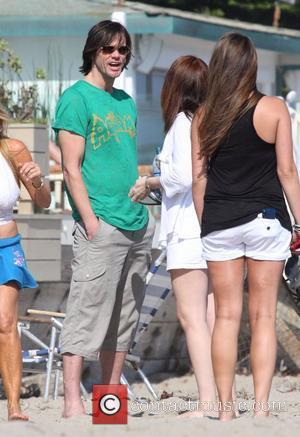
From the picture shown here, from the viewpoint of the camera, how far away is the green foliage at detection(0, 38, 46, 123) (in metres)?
9.90

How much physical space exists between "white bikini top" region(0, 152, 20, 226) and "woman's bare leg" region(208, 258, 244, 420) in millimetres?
1157

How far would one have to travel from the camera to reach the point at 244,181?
6.01m

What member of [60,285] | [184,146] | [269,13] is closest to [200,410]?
[184,146]

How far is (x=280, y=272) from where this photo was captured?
607cm

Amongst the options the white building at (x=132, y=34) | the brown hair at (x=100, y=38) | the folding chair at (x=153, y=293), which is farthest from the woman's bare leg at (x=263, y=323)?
the white building at (x=132, y=34)

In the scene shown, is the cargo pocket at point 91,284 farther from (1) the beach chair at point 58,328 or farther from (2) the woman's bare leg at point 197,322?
(1) the beach chair at point 58,328

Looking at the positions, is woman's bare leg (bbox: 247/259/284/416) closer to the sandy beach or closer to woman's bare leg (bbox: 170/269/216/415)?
the sandy beach

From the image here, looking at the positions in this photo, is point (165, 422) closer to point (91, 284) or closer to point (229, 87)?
point (91, 284)

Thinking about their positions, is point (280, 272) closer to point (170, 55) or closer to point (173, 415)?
point (173, 415)

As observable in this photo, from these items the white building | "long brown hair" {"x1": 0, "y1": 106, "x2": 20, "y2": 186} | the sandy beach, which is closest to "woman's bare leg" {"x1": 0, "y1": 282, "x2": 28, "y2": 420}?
the sandy beach

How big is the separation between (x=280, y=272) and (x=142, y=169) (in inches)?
191

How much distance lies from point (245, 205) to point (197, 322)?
92cm

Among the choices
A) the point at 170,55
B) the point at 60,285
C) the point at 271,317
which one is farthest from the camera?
the point at 170,55

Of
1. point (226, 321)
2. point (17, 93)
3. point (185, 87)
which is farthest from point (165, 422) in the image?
point (17, 93)
